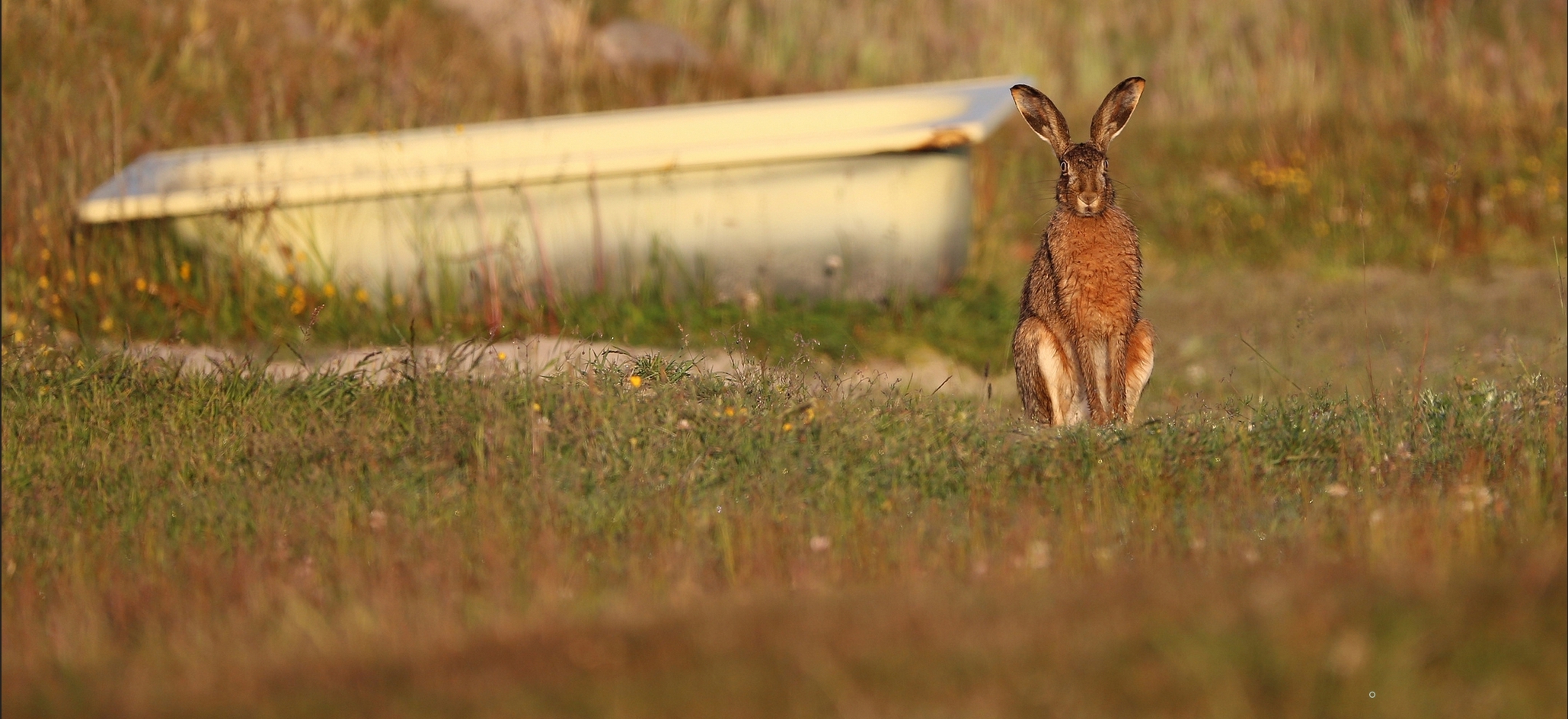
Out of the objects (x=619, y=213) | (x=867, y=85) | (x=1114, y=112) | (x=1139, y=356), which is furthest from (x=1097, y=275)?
(x=867, y=85)

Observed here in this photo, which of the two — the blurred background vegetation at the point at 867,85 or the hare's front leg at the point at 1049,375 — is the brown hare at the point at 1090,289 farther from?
the blurred background vegetation at the point at 867,85

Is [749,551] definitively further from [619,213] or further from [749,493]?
[619,213]

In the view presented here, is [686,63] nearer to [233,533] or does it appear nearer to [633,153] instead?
[633,153]

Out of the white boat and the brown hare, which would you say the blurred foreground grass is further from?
the white boat

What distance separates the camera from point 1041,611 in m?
2.89

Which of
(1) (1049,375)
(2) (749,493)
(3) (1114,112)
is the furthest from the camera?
(1) (1049,375)

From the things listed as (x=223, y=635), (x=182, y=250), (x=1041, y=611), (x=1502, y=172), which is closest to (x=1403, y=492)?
(x=1041, y=611)

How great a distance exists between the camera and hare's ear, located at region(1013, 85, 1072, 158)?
205 inches

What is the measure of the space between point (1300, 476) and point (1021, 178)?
7.31 m

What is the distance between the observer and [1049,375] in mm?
5371

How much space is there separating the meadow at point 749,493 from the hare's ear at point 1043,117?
36.8 inches

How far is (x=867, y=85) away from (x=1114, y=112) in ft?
25.8

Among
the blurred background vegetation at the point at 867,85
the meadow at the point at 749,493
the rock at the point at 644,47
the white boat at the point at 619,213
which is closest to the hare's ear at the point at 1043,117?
the meadow at the point at 749,493

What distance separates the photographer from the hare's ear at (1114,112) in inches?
203
